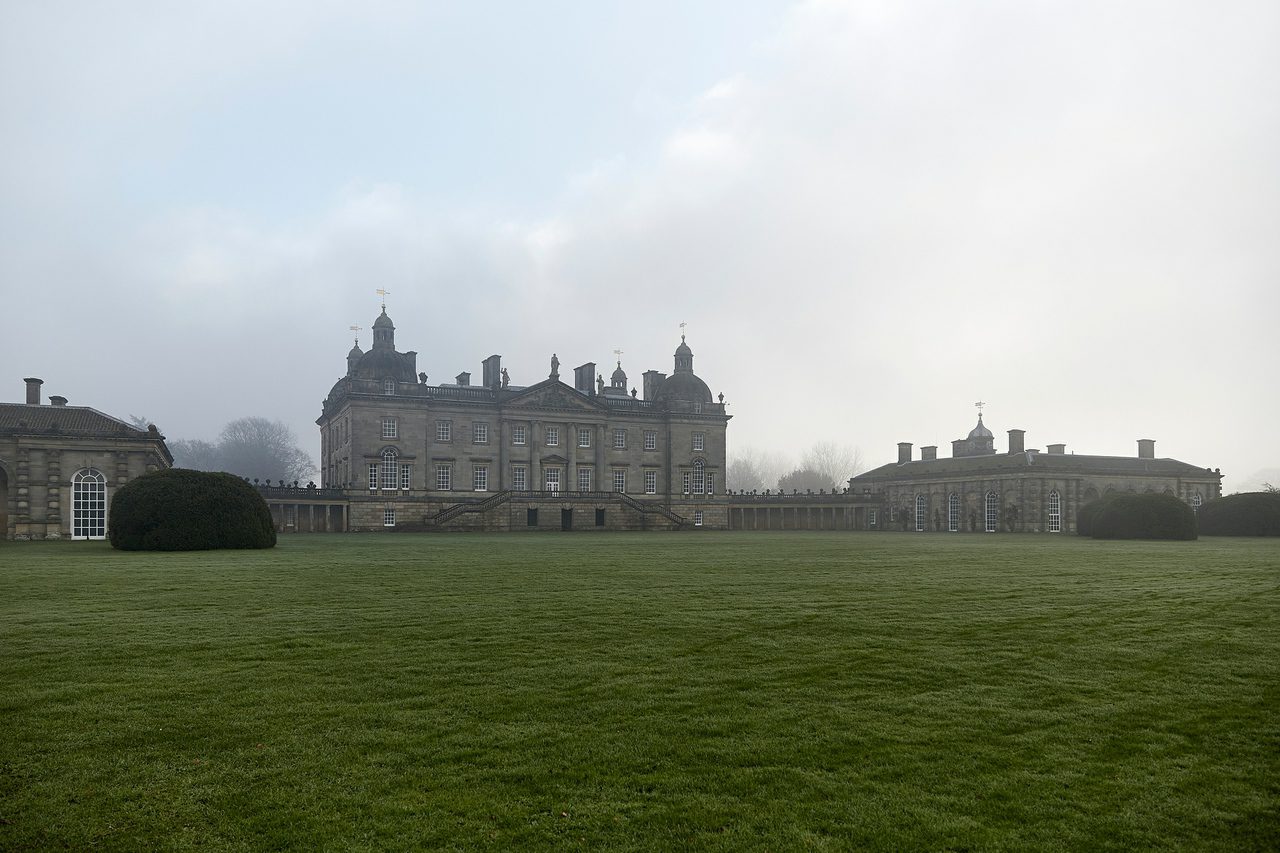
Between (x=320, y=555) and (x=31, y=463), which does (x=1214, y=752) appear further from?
(x=31, y=463)

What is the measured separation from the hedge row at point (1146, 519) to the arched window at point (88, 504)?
5072 centimetres

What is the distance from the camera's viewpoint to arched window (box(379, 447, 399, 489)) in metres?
62.4

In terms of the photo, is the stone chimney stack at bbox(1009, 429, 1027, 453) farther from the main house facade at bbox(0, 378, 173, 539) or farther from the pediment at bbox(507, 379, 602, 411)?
the main house facade at bbox(0, 378, 173, 539)

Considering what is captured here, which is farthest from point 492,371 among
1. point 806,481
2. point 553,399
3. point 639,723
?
point 806,481

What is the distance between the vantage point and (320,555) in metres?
28.1

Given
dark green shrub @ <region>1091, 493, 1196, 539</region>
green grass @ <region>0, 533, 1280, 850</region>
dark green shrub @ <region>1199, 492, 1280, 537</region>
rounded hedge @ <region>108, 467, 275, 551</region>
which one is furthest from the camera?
dark green shrub @ <region>1199, 492, 1280, 537</region>

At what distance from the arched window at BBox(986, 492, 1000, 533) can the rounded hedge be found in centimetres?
5204

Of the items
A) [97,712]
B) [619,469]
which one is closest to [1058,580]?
[97,712]

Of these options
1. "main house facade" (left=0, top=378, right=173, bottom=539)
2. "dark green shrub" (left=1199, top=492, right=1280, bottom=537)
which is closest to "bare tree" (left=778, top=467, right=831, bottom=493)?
"dark green shrub" (left=1199, top=492, right=1280, bottom=537)

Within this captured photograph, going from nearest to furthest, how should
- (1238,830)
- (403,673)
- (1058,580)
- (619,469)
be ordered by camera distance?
(1238,830) → (403,673) → (1058,580) → (619,469)

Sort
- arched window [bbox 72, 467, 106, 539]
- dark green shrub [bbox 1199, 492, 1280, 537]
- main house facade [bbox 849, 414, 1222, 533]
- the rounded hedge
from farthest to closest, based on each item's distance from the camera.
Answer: main house facade [bbox 849, 414, 1222, 533], dark green shrub [bbox 1199, 492, 1280, 537], arched window [bbox 72, 467, 106, 539], the rounded hedge

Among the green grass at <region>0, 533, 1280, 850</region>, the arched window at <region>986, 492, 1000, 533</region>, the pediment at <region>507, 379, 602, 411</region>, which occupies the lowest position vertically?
the arched window at <region>986, 492, 1000, 533</region>

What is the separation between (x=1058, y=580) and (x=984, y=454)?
6338 centimetres

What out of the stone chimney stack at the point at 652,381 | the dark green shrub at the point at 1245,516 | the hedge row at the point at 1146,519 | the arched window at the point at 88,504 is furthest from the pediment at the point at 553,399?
the dark green shrub at the point at 1245,516
